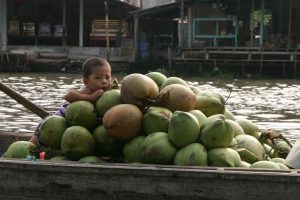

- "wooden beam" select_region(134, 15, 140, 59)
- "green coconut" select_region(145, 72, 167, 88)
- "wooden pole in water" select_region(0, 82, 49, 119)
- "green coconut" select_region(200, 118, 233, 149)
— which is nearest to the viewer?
"green coconut" select_region(200, 118, 233, 149)

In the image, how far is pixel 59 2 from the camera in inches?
1357

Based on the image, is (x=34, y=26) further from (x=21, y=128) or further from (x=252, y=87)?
(x=21, y=128)

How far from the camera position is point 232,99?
1809 cm

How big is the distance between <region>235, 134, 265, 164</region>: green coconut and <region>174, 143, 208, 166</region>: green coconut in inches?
13.7

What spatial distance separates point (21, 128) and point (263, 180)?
8.04 metres

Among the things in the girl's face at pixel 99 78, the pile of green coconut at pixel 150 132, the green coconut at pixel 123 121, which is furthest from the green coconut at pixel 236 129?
the girl's face at pixel 99 78

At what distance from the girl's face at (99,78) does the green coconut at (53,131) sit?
343 mm

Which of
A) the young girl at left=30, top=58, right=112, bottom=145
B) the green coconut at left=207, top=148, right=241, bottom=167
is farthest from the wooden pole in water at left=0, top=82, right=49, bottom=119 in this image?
the green coconut at left=207, top=148, right=241, bottom=167

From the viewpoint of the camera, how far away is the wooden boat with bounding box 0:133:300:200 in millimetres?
3730

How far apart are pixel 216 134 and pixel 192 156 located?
21 centimetres

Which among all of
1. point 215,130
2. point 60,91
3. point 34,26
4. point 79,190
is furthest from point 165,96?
point 34,26

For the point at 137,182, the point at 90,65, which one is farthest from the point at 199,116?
the point at 90,65

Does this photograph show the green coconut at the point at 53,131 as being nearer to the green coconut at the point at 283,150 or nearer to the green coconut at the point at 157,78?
the green coconut at the point at 157,78

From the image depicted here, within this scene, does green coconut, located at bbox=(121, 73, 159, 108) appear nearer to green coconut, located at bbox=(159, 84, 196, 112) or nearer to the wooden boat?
green coconut, located at bbox=(159, 84, 196, 112)
